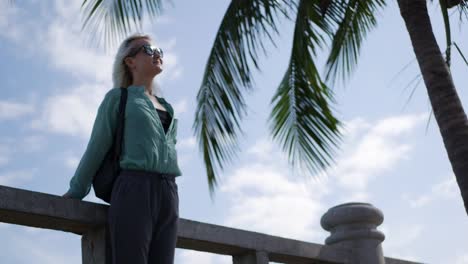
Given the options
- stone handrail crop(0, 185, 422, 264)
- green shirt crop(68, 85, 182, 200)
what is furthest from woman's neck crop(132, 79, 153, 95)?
stone handrail crop(0, 185, 422, 264)

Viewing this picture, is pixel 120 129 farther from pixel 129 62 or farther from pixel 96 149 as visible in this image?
pixel 129 62

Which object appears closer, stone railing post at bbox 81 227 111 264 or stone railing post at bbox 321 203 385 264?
stone railing post at bbox 81 227 111 264

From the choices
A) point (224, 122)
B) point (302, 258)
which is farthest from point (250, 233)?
point (224, 122)

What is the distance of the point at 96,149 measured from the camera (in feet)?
10.4

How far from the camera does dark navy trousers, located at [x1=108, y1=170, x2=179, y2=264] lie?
2.96 meters

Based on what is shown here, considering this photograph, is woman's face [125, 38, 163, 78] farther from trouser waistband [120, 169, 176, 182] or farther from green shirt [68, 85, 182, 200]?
trouser waistband [120, 169, 176, 182]

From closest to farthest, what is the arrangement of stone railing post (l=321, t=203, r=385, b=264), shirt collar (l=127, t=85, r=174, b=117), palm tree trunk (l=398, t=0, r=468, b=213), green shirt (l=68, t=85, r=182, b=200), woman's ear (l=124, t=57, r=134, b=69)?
green shirt (l=68, t=85, r=182, b=200) < shirt collar (l=127, t=85, r=174, b=117) < woman's ear (l=124, t=57, r=134, b=69) < stone railing post (l=321, t=203, r=385, b=264) < palm tree trunk (l=398, t=0, r=468, b=213)

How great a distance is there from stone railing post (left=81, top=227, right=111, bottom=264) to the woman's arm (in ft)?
0.54

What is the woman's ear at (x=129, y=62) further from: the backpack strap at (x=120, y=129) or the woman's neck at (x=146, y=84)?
the backpack strap at (x=120, y=129)

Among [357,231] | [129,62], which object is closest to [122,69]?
[129,62]

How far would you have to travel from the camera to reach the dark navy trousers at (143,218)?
9.71 ft

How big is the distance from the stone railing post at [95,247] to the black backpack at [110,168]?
14cm

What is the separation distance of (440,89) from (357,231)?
1127 mm

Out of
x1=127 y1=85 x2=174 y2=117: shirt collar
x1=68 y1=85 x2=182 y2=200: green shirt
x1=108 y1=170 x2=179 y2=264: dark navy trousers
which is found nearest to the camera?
x1=108 y1=170 x2=179 y2=264: dark navy trousers
